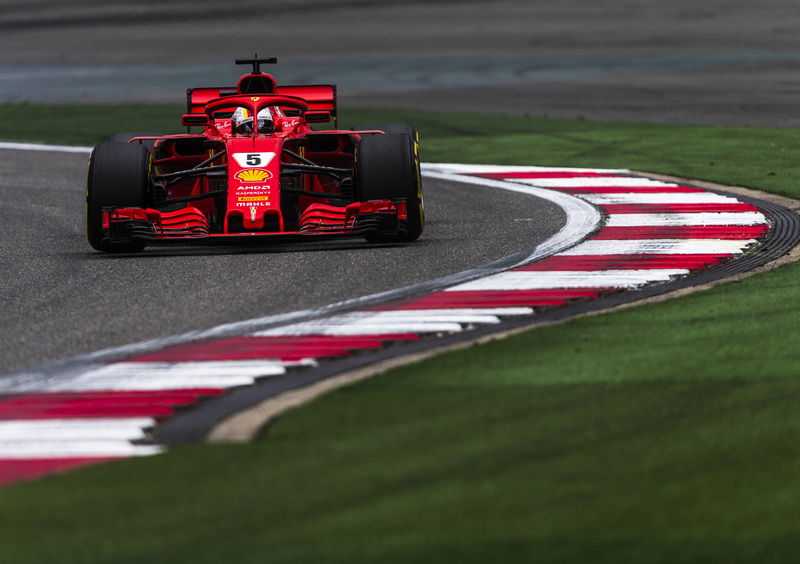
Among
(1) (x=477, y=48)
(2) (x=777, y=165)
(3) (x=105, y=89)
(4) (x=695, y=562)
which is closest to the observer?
(4) (x=695, y=562)

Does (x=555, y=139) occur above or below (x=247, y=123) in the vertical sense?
below

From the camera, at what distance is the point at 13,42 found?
122 ft

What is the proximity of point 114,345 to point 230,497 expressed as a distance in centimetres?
262

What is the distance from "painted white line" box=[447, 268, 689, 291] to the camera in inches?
325

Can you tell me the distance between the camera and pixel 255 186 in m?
10.1

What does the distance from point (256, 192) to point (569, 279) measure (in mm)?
2590

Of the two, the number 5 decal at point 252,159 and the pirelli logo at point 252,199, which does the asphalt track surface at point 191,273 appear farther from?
the number 5 decal at point 252,159

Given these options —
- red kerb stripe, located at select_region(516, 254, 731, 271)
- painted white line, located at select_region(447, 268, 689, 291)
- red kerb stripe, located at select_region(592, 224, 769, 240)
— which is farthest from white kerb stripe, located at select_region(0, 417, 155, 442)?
red kerb stripe, located at select_region(592, 224, 769, 240)

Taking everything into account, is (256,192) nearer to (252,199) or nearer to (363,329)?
(252,199)

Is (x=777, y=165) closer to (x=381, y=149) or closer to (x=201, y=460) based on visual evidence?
(x=381, y=149)

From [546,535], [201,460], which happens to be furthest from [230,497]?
[546,535]

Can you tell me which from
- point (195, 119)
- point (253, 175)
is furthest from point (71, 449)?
point (195, 119)

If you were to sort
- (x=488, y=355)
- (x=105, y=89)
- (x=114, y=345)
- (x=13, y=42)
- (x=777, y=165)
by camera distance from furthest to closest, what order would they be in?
(x=13, y=42) → (x=105, y=89) → (x=777, y=165) → (x=114, y=345) → (x=488, y=355)

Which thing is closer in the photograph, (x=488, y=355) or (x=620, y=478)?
(x=620, y=478)
